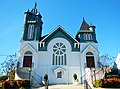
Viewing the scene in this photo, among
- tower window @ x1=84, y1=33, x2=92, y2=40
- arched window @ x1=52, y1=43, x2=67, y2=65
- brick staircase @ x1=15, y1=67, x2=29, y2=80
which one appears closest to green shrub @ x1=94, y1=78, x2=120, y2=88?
arched window @ x1=52, y1=43, x2=67, y2=65

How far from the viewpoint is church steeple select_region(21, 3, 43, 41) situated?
1305 inches

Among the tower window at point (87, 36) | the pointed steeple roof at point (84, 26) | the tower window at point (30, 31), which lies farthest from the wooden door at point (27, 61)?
the pointed steeple roof at point (84, 26)

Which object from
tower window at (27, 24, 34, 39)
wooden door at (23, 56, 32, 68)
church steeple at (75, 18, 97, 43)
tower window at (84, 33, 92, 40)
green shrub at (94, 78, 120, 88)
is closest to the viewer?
green shrub at (94, 78, 120, 88)

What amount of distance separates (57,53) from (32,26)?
7340 mm

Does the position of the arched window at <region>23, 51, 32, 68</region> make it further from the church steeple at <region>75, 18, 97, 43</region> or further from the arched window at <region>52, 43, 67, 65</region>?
the church steeple at <region>75, 18, 97, 43</region>

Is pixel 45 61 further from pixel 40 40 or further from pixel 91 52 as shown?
pixel 91 52

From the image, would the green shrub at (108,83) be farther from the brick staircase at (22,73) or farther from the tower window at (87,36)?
the tower window at (87,36)

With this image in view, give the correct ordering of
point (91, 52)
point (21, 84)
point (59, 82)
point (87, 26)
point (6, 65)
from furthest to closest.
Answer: point (6, 65), point (87, 26), point (91, 52), point (59, 82), point (21, 84)

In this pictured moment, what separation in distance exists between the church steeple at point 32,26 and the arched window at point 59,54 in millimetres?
3909

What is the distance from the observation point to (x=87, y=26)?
35.6m

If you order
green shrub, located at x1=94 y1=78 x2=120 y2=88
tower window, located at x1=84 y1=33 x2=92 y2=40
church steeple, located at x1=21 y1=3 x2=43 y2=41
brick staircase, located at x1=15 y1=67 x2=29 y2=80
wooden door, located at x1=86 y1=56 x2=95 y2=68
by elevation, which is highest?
church steeple, located at x1=21 y1=3 x2=43 y2=41

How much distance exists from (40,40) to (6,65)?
1193cm

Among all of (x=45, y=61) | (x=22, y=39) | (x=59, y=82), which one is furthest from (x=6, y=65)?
(x=59, y=82)

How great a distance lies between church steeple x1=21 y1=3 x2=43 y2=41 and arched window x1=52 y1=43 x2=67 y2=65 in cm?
391
